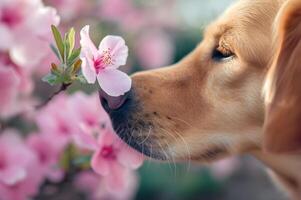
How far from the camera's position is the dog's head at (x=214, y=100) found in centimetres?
190

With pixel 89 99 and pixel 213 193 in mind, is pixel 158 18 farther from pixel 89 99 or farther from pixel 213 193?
pixel 89 99

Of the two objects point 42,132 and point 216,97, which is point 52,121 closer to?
point 42,132

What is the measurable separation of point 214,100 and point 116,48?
1.93ft

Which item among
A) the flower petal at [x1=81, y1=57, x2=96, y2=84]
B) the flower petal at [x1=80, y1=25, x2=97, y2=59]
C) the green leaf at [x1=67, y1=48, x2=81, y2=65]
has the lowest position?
the green leaf at [x1=67, y1=48, x2=81, y2=65]

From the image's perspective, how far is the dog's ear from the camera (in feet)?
5.56

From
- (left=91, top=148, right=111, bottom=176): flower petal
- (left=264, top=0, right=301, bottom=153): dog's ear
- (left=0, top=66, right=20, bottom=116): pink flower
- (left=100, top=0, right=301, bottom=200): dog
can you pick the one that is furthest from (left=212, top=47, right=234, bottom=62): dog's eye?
(left=0, top=66, right=20, bottom=116): pink flower

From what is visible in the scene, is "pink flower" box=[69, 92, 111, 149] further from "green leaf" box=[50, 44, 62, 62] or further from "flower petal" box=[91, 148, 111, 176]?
"green leaf" box=[50, 44, 62, 62]

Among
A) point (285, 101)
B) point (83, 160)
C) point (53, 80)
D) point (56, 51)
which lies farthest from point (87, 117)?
point (285, 101)

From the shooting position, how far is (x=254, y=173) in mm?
4746

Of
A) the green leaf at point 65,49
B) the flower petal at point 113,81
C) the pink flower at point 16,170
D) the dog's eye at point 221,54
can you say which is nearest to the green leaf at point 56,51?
the green leaf at point 65,49

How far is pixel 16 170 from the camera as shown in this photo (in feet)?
6.07

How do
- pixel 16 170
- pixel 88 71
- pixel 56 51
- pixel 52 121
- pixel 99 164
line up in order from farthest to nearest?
pixel 52 121
pixel 16 170
pixel 99 164
pixel 56 51
pixel 88 71

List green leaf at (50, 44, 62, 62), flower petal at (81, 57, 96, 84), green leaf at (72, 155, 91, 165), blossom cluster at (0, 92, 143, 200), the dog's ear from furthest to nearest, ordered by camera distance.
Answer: green leaf at (72, 155, 91, 165) → blossom cluster at (0, 92, 143, 200) → the dog's ear → green leaf at (50, 44, 62, 62) → flower petal at (81, 57, 96, 84)

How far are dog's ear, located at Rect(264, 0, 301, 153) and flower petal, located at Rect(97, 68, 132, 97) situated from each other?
0.44 meters
